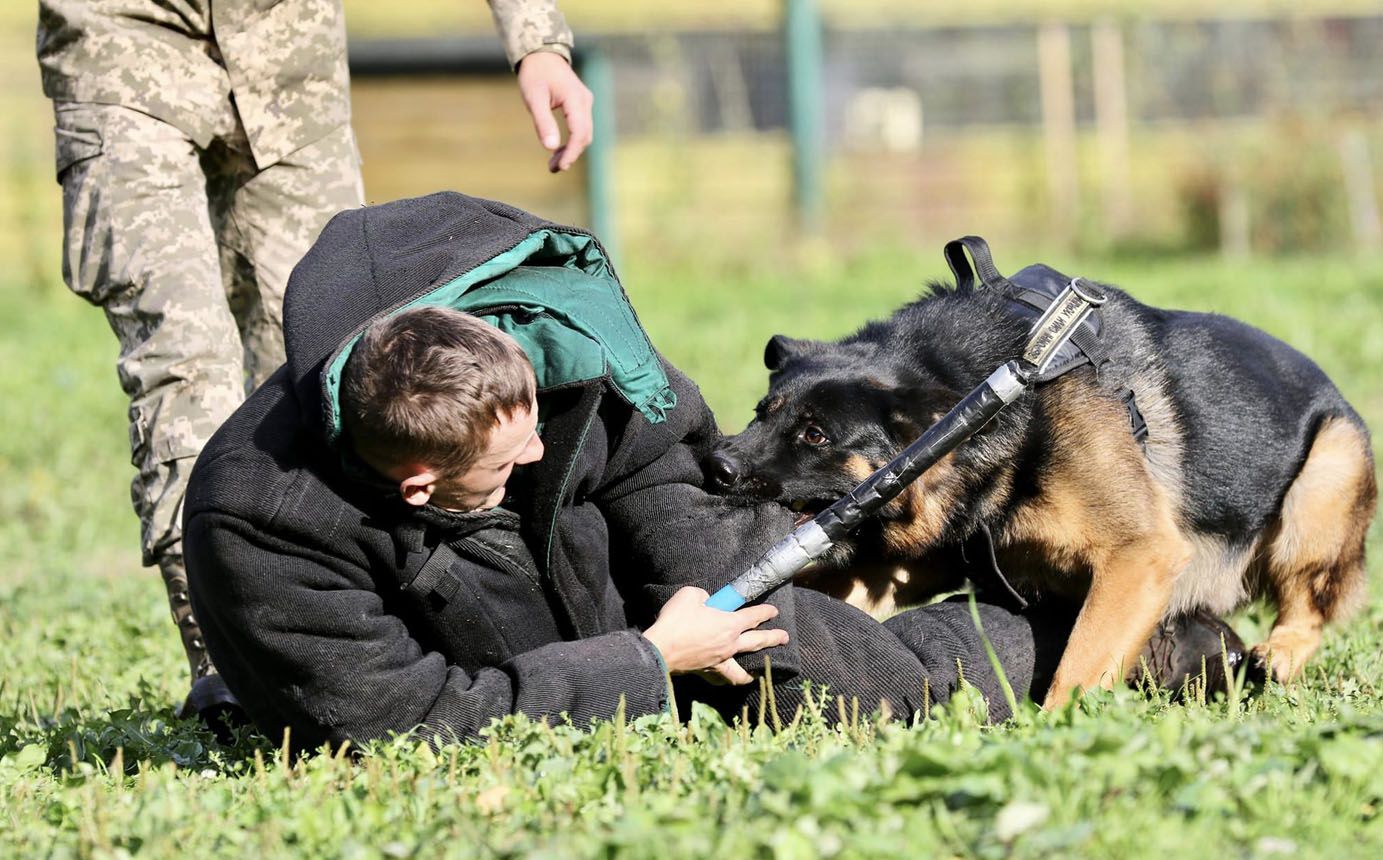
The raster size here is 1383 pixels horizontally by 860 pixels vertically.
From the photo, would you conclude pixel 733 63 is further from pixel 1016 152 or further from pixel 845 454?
pixel 845 454

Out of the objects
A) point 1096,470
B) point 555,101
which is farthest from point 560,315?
point 1096,470

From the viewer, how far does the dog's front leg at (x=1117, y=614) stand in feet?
12.8

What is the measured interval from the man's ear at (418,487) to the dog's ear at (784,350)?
5.24 ft

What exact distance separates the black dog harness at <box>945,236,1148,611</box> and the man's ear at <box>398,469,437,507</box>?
1761 mm

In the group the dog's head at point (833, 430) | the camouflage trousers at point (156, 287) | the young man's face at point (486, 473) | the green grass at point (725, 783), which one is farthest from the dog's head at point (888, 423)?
the camouflage trousers at point (156, 287)

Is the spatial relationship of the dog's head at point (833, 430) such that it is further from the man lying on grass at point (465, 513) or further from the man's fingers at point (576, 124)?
the man's fingers at point (576, 124)

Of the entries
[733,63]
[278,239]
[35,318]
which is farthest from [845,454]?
[733,63]

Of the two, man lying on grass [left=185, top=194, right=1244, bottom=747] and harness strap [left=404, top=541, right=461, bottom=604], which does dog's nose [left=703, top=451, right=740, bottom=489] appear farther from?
harness strap [left=404, top=541, right=461, bottom=604]

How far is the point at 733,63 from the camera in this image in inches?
665

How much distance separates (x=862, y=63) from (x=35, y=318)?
9.37 m

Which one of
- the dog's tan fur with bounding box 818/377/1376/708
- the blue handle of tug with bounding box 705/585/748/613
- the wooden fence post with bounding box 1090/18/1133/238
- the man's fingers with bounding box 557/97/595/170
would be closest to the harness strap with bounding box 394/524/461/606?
the blue handle of tug with bounding box 705/585/748/613

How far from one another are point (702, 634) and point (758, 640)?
0.15m

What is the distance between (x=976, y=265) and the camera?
13.9 feet

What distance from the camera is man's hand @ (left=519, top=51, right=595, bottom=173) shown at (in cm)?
387
